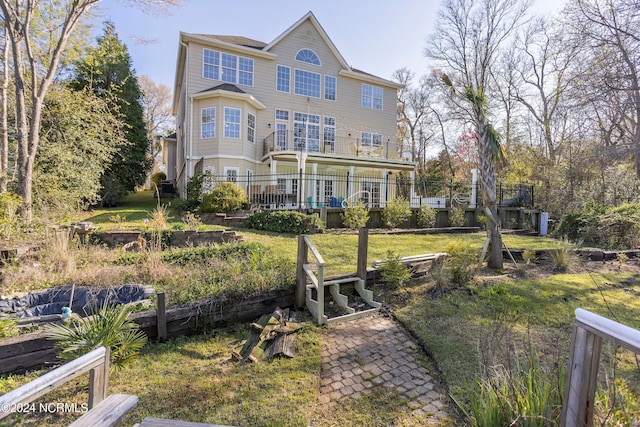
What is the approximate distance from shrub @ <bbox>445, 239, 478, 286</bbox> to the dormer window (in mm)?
15551

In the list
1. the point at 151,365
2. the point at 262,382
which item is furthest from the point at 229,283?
the point at 262,382

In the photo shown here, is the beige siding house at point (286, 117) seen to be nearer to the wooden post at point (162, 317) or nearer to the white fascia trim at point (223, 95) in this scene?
the white fascia trim at point (223, 95)

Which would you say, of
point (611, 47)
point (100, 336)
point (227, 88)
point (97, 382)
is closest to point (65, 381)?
point (97, 382)

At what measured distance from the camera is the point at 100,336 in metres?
3.06

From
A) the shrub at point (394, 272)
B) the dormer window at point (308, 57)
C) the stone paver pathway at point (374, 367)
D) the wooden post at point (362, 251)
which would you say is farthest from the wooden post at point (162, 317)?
the dormer window at point (308, 57)

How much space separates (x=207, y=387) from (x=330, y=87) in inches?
716

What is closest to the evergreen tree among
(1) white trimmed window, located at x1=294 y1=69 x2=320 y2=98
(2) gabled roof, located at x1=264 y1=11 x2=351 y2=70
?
(2) gabled roof, located at x1=264 y1=11 x2=351 y2=70

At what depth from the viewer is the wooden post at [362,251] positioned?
16.0ft

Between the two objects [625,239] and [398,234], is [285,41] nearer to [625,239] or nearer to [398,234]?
[398,234]

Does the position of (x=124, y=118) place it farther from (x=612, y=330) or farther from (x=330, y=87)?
(x=612, y=330)

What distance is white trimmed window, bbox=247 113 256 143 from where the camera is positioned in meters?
15.8

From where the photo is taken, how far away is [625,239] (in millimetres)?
9484

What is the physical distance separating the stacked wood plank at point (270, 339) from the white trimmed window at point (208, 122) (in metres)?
13.0

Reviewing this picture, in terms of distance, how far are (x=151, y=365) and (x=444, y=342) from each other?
3.33 metres
